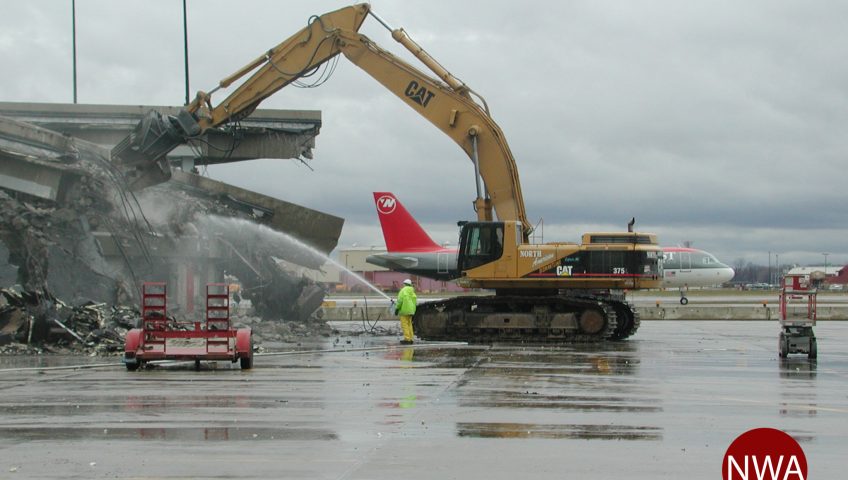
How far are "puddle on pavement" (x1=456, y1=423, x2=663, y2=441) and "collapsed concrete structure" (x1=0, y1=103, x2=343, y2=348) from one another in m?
13.5

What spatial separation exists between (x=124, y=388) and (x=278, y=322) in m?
15.7

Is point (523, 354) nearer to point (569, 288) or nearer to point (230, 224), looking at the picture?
point (569, 288)

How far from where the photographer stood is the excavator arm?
85.4 feet

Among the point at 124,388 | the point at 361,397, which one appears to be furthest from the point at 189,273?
the point at 361,397

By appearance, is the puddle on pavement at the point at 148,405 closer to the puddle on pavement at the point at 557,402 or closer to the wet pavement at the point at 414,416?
the wet pavement at the point at 414,416

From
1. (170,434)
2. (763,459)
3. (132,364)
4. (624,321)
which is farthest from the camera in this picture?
(624,321)

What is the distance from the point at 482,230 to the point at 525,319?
2499 millimetres

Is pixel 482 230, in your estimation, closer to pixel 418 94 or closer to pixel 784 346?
pixel 418 94

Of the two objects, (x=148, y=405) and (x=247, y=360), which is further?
(x=247, y=360)

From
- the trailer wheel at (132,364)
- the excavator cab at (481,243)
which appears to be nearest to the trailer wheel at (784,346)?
the excavator cab at (481,243)

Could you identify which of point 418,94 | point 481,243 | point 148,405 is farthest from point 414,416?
point 418,94

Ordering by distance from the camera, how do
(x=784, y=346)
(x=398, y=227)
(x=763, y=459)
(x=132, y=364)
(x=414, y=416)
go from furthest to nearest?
(x=398, y=227)
(x=784, y=346)
(x=132, y=364)
(x=414, y=416)
(x=763, y=459)

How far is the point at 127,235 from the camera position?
2716 centimetres

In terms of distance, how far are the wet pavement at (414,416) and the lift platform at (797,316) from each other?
17.8 inches
